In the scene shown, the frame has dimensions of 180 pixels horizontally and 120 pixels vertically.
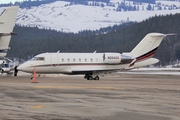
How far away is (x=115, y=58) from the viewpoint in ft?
166

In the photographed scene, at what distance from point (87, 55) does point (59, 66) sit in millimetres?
3537

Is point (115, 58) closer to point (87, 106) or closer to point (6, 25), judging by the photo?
point (6, 25)

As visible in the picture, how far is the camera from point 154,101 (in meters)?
22.0

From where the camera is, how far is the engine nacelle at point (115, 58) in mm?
50656

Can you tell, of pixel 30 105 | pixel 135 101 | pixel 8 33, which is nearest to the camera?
pixel 30 105

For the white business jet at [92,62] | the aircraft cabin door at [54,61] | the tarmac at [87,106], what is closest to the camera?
the tarmac at [87,106]

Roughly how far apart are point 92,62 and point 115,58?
7.32 feet

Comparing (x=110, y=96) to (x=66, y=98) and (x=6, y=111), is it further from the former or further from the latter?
(x=6, y=111)

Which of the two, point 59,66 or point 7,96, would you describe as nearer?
point 7,96

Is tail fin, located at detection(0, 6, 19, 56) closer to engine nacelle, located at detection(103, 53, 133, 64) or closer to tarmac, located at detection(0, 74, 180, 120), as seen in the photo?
engine nacelle, located at detection(103, 53, 133, 64)

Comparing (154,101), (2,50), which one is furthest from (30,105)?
(2,50)

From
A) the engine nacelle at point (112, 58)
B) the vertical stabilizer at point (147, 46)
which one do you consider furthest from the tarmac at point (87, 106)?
the vertical stabilizer at point (147, 46)

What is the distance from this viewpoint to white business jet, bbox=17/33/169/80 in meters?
48.6

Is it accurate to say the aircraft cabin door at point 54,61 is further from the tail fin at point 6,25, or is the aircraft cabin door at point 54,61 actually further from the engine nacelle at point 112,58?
the tail fin at point 6,25
